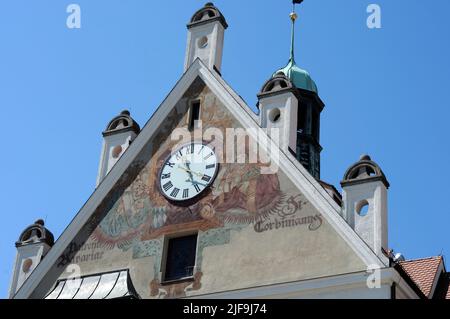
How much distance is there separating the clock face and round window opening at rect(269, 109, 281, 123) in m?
1.21

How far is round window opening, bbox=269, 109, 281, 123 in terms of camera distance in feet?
66.6

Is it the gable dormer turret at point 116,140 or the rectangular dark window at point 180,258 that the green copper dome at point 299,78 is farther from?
the rectangular dark window at point 180,258

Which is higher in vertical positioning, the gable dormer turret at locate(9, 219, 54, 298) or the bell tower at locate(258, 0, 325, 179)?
the bell tower at locate(258, 0, 325, 179)

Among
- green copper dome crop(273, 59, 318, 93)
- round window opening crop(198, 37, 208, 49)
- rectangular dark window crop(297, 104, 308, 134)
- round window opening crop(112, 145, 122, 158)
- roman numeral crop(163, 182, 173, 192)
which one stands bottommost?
roman numeral crop(163, 182, 173, 192)

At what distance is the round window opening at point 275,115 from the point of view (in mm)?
20312

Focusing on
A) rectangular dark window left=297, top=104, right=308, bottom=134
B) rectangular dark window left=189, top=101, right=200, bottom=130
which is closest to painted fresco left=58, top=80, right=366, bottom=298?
rectangular dark window left=189, top=101, right=200, bottom=130

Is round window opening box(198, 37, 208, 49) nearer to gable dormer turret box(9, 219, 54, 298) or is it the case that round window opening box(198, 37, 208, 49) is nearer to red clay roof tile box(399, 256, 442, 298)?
gable dormer turret box(9, 219, 54, 298)

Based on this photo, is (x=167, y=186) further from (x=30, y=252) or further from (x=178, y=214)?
(x=30, y=252)

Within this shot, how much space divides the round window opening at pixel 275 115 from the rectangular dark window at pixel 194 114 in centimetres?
152

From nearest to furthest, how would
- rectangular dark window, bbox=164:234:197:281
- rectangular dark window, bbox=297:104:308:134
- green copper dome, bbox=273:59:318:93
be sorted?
rectangular dark window, bbox=164:234:197:281, rectangular dark window, bbox=297:104:308:134, green copper dome, bbox=273:59:318:93

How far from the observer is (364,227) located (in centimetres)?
1850

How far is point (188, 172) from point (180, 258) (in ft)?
5.37

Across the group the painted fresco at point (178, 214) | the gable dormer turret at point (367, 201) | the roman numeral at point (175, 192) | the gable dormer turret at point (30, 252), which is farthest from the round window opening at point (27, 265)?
the gable dormer turret at point (367, 201)
